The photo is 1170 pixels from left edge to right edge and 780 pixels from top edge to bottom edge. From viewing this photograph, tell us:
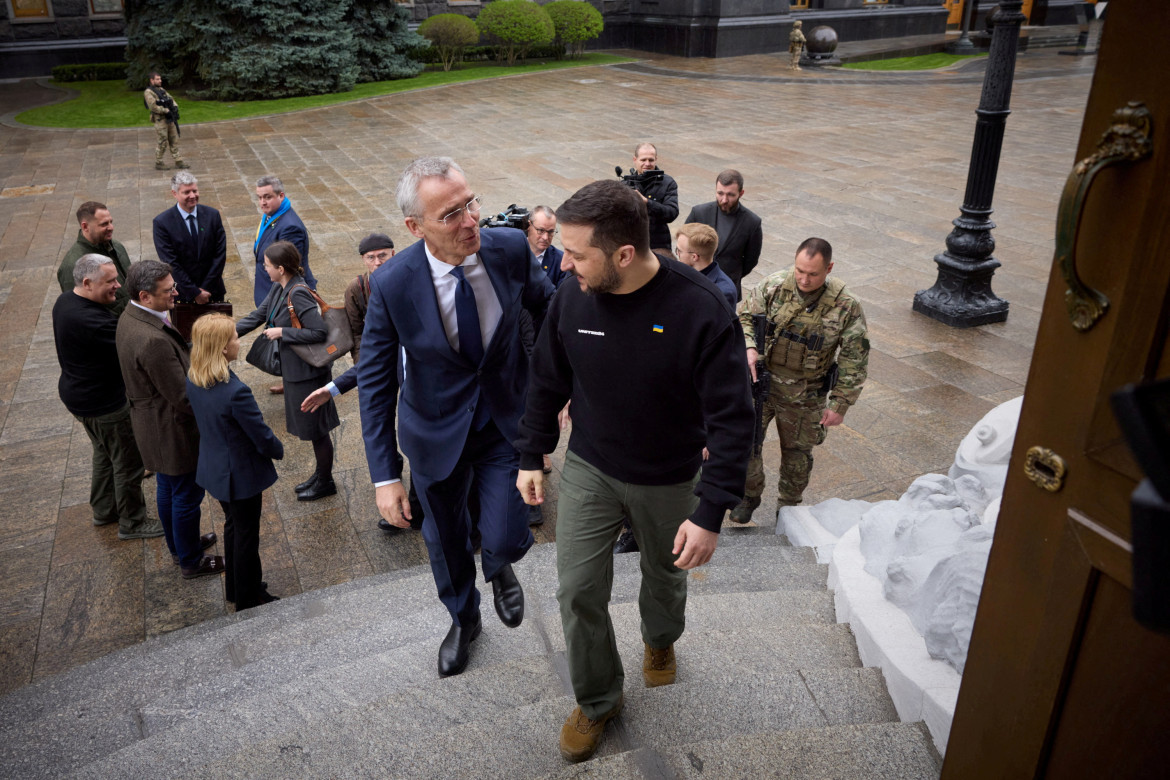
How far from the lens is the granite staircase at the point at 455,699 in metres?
2.43

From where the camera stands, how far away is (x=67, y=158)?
16.0 m

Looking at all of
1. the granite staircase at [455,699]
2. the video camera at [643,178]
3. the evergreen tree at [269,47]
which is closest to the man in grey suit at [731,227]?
the video camera at [643,178]

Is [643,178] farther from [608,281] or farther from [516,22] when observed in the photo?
[516,22]

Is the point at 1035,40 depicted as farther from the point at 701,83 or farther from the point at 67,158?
the point at 67,158

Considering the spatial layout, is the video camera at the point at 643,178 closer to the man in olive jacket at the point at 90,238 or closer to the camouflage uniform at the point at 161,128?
the man in olive jacket at the point at 90,238

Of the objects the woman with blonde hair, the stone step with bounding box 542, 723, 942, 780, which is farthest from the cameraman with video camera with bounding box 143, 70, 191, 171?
the stone step with bounding box 542, 723, 942, 780

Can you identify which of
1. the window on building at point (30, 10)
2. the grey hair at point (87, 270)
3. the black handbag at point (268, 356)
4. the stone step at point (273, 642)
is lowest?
the stone step at point (273, 642)

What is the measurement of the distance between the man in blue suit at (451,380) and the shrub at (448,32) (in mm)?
24809

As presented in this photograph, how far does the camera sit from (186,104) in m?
21.9

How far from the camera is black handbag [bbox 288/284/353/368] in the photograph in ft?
17.2

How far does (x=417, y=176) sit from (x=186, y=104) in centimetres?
2231

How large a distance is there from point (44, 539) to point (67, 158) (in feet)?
45.1

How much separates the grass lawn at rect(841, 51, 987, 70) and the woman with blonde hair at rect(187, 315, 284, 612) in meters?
25.8

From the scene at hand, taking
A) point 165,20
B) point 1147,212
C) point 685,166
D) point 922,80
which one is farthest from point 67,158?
point 922,80
